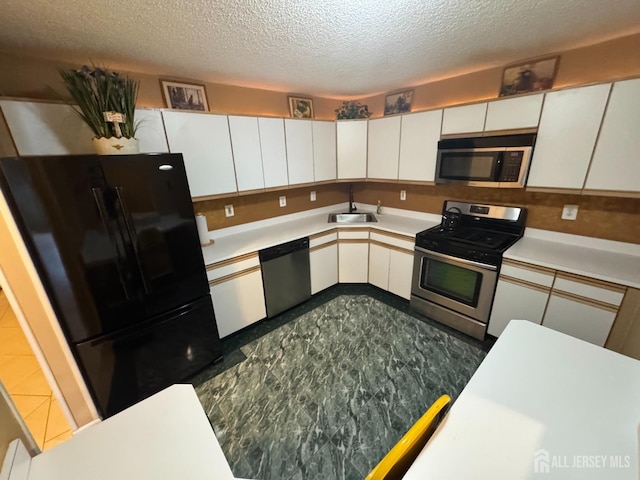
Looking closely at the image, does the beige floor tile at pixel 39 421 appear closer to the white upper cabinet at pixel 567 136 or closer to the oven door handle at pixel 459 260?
the oven door handle at pixel 459 260

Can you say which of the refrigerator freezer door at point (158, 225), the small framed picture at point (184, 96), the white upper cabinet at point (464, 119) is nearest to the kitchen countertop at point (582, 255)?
the white upper cabinet at point (464, 119)

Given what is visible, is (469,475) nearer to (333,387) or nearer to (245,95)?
(333,387)

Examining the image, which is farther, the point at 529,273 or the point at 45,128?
the point at 529,273

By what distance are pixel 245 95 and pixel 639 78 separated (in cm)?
304

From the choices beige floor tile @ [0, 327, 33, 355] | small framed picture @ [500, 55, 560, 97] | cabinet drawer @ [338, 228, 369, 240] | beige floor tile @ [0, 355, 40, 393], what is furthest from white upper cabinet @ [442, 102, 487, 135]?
beige floor tile @ [0, 327, 33, 355]

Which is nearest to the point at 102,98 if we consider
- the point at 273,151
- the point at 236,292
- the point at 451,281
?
the point at 273,151

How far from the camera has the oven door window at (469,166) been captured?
220cm

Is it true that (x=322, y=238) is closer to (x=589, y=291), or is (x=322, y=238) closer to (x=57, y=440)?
(x=589, y=291)

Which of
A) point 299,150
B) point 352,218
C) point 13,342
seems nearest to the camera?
point 13,342

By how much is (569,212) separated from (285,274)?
2.66 m

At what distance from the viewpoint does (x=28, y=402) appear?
76.0 inches

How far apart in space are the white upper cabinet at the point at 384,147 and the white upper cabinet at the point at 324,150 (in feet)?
1.52

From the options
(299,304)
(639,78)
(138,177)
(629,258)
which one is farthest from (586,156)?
(138,177)

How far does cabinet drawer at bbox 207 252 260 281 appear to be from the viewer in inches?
85.6
